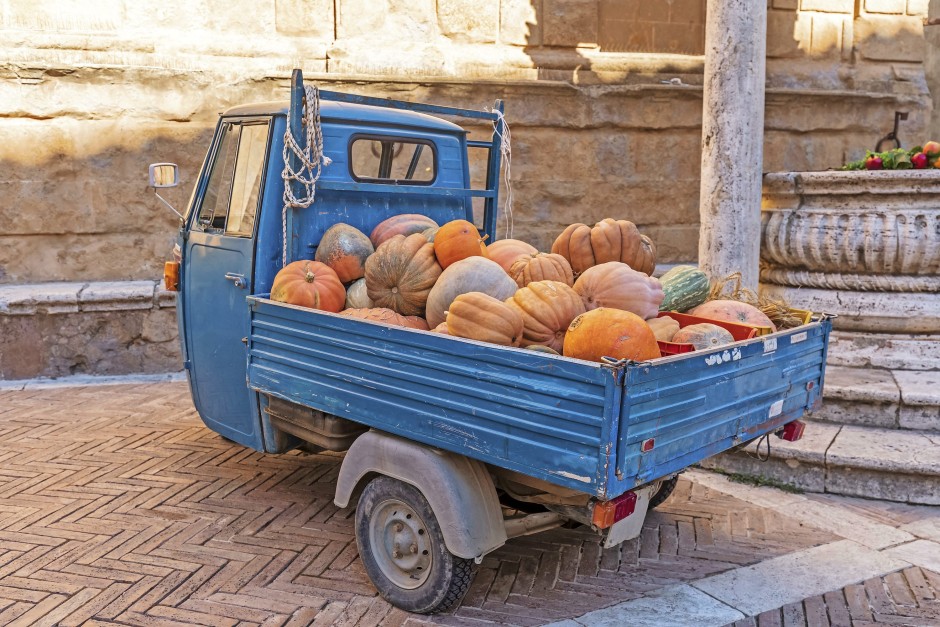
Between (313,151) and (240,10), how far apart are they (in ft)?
15.3

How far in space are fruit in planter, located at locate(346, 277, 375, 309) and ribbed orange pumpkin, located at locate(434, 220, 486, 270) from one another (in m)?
0.41

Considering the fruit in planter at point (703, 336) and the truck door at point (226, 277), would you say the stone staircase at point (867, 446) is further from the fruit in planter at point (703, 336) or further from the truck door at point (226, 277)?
the truck door at point (226, 277)

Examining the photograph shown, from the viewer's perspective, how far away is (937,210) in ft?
18.8

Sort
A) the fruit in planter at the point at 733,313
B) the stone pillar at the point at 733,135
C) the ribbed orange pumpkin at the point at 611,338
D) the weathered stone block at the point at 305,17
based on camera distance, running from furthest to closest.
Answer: the weathered stone block at the point at 305,17
the stone pillar at the point at 733,135
the fruit in planter at the point at 733,313
the ribbed orange pumpkin at the point at 611,338

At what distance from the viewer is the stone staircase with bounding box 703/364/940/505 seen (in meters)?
4.70

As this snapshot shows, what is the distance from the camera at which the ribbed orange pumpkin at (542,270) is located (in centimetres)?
380

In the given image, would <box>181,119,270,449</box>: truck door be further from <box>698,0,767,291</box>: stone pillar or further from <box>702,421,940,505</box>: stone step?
<box>698,0,767,291</box>: stone pillar

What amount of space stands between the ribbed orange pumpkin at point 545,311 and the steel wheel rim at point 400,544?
86 centimetres

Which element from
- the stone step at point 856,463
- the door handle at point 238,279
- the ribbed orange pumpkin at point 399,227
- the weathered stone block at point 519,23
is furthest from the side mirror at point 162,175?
the weathered stone block at point 519,23

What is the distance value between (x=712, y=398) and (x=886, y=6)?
8.43 meters

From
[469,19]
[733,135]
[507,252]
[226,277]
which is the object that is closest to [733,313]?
[507,252]

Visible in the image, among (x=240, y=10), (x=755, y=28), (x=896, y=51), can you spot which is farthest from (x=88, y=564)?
(x=896, y=51)

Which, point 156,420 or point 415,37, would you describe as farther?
point 415,37

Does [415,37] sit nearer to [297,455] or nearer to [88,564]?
[297,455]
